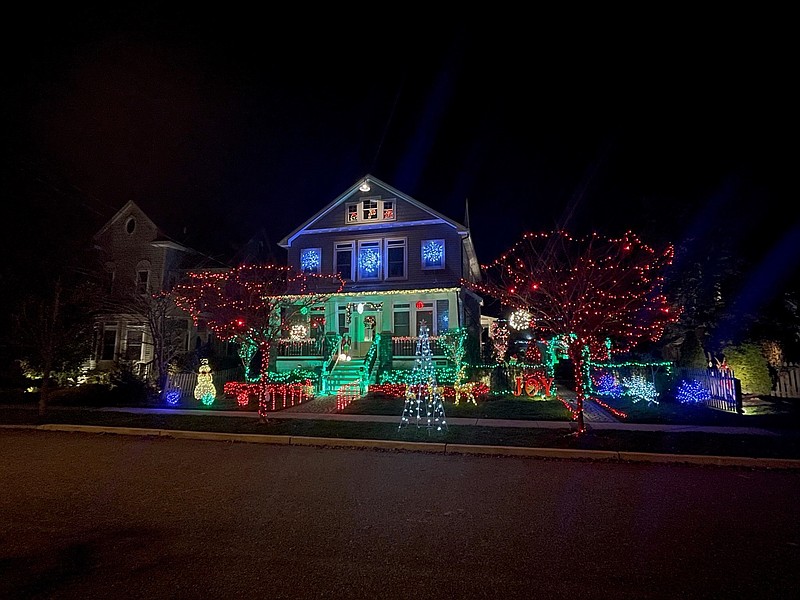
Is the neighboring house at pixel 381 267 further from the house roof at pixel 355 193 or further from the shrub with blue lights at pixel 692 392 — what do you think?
the shrub with blue lights at pixel 692 392

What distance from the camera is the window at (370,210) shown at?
885 inches

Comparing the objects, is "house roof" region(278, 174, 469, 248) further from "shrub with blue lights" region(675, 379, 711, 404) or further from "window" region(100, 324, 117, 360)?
"window" region(100, 324, 117, 360)

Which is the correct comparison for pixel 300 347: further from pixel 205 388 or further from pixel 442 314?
pixel 442 314

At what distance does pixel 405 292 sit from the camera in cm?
2109

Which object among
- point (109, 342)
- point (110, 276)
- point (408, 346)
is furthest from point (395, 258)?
point (109, 342)

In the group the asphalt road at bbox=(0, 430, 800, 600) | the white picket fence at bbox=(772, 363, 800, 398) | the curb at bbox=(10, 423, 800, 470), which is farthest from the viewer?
the white picket fence at bbox=(772, 363, 800, 398)

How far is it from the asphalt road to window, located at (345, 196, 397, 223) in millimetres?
16134

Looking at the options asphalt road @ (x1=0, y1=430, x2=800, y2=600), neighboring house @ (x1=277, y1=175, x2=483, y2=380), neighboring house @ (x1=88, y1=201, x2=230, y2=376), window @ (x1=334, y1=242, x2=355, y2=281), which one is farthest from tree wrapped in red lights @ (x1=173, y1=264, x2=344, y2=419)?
neighboring house @ (x1=88, y1=201, x2=230, y2=376)

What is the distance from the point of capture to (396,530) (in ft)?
15.5

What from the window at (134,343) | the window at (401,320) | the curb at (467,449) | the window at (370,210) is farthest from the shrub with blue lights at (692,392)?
the window at (134,343)

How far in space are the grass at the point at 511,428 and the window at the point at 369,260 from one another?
8.31 metres

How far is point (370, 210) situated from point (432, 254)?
384cm

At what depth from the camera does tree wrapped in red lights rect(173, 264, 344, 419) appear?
13.3m

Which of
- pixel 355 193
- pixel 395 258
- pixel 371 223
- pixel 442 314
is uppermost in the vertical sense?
pixel 355 193
